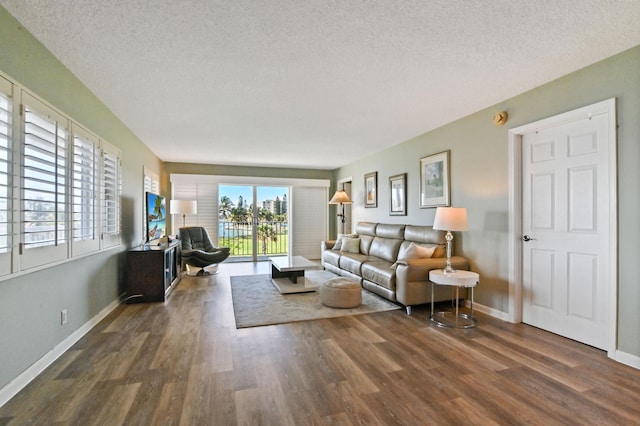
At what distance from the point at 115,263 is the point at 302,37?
352 centimetres

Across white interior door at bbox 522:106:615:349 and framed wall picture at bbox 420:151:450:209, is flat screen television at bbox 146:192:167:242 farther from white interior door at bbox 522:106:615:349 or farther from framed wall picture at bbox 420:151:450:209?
white interior door at bbox 522:106:615:349

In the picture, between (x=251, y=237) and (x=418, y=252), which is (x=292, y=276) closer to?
(x=418, y=252)

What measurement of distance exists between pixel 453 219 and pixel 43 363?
12.6 feet

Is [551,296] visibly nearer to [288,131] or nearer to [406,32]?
[406,32]

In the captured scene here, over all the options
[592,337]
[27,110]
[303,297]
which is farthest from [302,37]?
[592,337]

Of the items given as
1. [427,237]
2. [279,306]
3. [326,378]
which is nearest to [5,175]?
[326,378]

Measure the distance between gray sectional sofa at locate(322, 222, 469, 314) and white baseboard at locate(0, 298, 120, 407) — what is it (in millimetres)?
3269

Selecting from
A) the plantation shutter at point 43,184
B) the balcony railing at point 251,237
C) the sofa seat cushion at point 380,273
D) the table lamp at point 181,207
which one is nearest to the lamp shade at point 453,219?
the sofa seat cushion at point 380,273

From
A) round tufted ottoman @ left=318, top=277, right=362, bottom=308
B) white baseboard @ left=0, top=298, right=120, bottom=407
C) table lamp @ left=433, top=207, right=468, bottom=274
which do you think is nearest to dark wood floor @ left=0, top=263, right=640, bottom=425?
white baseboard @ left=0, top=298, right=120, bottom=407

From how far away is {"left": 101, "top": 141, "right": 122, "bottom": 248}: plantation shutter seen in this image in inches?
133

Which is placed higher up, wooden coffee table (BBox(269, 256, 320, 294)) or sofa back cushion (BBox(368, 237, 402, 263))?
sofa back cushion (BBox(368, 237, 402, 263))

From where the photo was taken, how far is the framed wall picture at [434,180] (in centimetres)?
421

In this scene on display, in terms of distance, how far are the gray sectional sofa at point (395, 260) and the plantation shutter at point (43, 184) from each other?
3.33 meters

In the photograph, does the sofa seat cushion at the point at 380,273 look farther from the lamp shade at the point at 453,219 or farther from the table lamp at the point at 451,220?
the lamp shade at the point at 453,219
